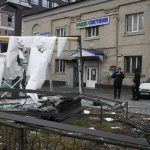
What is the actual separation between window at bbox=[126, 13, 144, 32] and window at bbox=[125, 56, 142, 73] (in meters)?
1.96

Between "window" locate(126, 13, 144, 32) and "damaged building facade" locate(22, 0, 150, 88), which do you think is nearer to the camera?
"damaged building facade" locate(22, 0, 150, 88)

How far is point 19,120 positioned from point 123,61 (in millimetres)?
24219

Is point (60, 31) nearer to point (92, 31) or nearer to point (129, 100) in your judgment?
point (92, 31)

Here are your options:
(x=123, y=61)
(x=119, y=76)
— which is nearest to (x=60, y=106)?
(x=119, y=76)

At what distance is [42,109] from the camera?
873cm

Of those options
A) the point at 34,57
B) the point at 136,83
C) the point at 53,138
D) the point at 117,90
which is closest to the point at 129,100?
the point at 136,83

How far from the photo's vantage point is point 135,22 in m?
27.2

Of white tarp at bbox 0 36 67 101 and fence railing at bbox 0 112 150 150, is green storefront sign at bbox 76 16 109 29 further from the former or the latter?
fence railing at bbox 0 112 150 150

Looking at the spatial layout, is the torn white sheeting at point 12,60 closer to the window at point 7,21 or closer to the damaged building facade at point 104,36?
the damaged building facade at point 104,36

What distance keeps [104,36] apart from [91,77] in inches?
137

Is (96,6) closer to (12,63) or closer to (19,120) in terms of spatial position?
(12,63)

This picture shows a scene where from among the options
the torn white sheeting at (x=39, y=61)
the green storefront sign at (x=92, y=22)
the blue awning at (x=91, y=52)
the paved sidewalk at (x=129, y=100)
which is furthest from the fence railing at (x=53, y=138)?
the green storefront sign at (x=92, y=22)

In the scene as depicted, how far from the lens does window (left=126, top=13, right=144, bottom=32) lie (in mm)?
26672

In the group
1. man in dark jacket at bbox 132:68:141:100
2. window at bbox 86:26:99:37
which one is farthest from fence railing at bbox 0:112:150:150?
window at bbox 86:26:99:37
